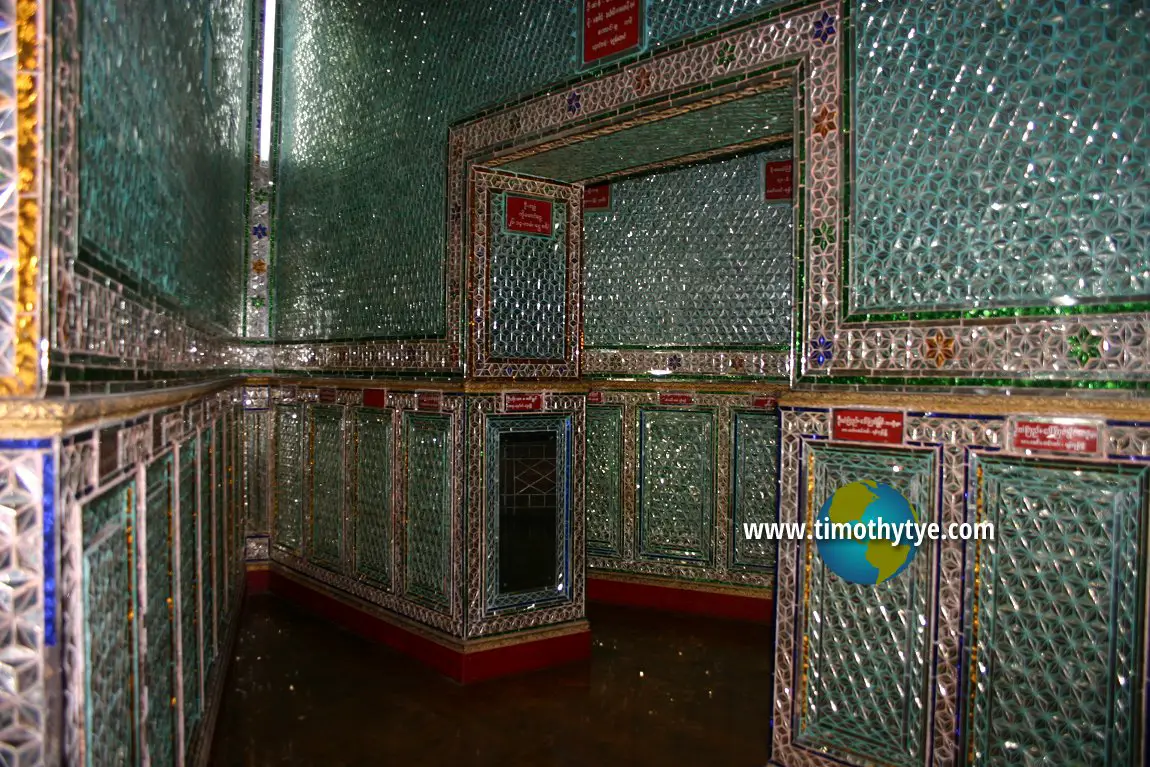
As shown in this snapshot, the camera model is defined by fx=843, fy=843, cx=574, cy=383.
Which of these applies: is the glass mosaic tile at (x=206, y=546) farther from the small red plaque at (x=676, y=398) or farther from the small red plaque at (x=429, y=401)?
the small red plaque at (x=676, y=398)

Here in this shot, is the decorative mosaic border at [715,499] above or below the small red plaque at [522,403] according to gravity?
below

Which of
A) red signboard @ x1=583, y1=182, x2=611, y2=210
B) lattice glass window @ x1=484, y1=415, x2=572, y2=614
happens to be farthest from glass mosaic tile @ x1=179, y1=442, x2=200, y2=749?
red signboard @ x1=583, y1=182, x2=611, y2=210

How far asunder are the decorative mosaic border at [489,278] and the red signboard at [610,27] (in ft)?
3.49

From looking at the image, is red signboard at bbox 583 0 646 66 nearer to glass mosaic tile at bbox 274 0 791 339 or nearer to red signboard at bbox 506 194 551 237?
glass mosaic tile at bbox 274 0 791 339

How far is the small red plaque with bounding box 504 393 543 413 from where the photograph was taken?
16.2 feet

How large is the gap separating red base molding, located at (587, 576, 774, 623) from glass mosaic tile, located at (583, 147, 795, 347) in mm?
1870

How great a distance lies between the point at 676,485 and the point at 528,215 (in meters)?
2.52

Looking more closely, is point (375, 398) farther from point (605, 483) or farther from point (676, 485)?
point (676, 485)

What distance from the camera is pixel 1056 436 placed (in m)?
2.52

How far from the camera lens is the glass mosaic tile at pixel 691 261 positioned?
613 cm

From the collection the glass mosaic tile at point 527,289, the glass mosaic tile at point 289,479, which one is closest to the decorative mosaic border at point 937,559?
the glass mosaic tile at point 527,289

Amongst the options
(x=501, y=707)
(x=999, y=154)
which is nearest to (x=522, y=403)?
(x=501, y=707)

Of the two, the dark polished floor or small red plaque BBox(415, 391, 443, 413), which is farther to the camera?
small red plaque BBox(415, 391, 443, 413)

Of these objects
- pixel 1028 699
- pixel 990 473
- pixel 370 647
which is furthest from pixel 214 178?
pixel 1028 699
